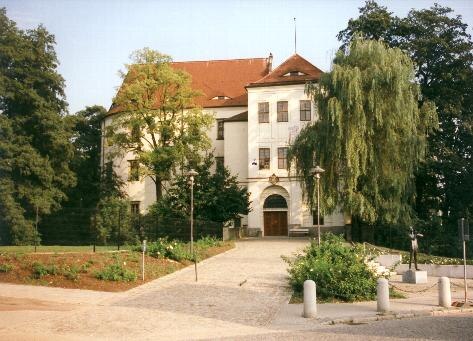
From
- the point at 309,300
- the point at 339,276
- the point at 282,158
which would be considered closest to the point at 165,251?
the point at 339,276

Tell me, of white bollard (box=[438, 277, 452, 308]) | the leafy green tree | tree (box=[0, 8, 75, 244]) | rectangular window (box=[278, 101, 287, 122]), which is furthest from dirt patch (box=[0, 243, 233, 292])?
rectangular window (box=[278, 101, 287, 122])

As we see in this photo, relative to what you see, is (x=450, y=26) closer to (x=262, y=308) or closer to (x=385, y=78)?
(x=385, y=78)

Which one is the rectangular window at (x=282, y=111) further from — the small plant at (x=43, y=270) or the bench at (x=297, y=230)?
the small plant at (x=43, y=270)

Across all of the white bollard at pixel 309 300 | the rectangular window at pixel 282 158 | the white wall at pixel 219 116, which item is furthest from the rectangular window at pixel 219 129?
the white bollard at pixel 309 300

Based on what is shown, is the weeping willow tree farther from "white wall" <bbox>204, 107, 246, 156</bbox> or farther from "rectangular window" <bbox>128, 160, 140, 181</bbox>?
"white wall" <bbox>204, 107, 246, 156</bbox>

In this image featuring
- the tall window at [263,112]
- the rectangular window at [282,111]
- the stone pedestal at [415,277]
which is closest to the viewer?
the stone pedestal at [415,277]

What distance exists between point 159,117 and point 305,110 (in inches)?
481

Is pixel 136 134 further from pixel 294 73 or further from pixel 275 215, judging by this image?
pixel 294 73

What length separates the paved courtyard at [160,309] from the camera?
11.4 metres

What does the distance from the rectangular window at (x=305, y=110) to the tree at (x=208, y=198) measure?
33.1ft

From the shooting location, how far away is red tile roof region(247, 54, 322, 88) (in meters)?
46.4

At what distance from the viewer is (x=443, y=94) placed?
42250 millimetres

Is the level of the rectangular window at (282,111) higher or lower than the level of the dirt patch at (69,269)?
higher

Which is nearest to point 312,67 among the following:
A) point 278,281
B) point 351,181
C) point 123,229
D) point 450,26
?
point 450,26
